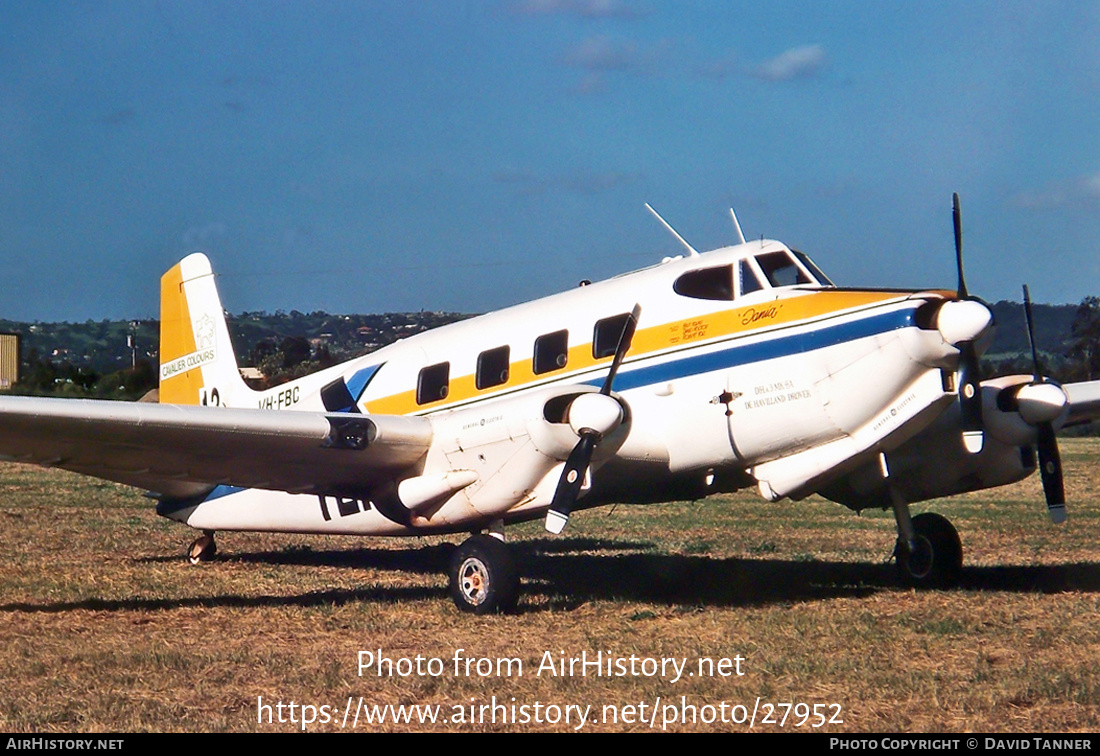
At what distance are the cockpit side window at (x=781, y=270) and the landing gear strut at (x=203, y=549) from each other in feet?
27.6

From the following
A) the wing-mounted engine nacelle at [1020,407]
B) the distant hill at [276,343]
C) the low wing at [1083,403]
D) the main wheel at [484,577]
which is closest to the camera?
the main wheel at [484,577]

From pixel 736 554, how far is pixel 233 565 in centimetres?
679

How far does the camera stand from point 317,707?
791 centimetres

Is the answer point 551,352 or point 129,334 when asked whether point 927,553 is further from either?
point 129,334

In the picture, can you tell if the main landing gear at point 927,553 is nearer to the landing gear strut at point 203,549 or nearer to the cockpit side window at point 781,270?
the cockpit side window at point 781,270

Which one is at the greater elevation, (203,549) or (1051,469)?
(1051,469)

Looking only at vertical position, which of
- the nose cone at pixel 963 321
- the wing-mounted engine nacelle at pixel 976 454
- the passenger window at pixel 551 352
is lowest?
the wing-mounted engine nacelle at pixel 976 454

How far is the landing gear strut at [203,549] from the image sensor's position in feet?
52.2

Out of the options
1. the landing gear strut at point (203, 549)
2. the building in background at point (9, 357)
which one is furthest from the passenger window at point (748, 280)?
the building in background at point (9, 357)

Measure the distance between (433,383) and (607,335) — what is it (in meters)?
2.41

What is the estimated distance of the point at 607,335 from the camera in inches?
474

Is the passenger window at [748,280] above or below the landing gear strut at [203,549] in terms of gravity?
above

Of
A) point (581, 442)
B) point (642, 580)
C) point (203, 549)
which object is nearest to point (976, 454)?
point (642, 580)

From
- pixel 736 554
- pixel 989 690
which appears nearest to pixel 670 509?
pixel 736 554
